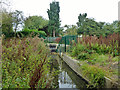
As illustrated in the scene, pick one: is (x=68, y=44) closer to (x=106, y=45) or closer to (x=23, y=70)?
(x=106, y=45)

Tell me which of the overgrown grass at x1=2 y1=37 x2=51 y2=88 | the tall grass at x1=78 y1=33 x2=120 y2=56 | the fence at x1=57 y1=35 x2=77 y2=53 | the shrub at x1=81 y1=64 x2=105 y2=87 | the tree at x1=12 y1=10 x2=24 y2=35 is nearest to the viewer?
the overgrown grass at x1=2 y1=37 x2=51 y2=88

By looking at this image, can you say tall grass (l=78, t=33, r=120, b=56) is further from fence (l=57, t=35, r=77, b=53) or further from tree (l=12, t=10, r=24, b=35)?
tree (l=12, t=10, r=24, b=35)

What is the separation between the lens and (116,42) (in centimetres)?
603

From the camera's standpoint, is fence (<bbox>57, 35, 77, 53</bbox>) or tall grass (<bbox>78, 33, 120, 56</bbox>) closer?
tall grass (<bbox>78, 33, 120, 56</bbox>)

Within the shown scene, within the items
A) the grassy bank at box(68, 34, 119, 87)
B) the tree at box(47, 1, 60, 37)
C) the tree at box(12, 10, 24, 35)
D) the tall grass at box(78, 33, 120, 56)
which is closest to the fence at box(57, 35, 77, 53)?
the grassy bank at box(68, 34, 119, 87)

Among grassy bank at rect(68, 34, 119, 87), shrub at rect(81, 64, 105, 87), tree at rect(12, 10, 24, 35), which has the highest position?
tree at rect(12, 10, 24, 35)

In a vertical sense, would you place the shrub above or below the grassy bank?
below

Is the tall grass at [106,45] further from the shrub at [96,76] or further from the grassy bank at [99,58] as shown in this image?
the shrub at [96,76]

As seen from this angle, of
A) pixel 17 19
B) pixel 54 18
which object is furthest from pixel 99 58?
pixel 54 18

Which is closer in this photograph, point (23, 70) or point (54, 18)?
point (23, 70)

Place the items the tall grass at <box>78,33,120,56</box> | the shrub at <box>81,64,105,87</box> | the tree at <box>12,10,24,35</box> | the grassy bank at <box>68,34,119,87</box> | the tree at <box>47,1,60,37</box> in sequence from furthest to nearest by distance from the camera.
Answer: the tree at <box>47,1,60,37</box> → the tree at <box>12,10,24,35</box> → the tall grass at <box>78,33,120,56</box> → the grassy bank at <box>68,34,119,87</box> → the shrub at <box>81,64,105,87</box>

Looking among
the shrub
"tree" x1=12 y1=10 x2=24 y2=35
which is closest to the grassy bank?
the shrub

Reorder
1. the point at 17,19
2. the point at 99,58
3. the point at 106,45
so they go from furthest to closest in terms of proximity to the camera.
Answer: the point at 17,19
the point at 106,45
the point at 99,58

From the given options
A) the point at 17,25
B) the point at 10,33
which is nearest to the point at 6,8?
the point at 10,33
